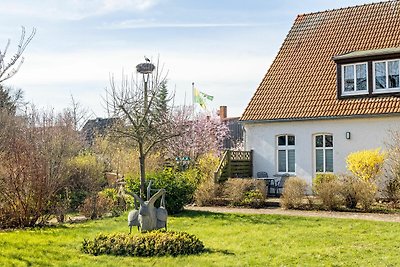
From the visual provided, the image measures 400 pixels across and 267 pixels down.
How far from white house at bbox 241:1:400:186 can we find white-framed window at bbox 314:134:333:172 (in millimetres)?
42

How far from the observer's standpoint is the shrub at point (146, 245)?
39.1ft

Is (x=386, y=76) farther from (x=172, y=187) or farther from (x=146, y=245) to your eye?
(x=146, y=245)

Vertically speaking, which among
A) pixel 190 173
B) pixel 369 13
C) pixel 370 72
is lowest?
pixel 190 173

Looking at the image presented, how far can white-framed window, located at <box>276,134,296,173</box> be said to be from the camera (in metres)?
25.1

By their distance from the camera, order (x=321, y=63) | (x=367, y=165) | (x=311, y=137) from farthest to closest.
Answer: (x=321, y=63)
(x=311, y=137)
(x=367, y=165)

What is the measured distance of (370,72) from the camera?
23.0 meters

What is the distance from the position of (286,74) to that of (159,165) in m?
7.42

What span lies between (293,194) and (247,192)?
2010mm

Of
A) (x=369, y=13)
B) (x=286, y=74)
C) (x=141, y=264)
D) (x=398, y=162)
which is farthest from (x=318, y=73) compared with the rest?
(x=141, y=264)

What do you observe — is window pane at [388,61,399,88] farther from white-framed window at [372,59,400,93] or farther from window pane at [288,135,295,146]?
window pane at [288,135,295,146]

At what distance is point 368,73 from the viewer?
909 inches

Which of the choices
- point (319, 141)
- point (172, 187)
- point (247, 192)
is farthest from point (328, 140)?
point (172, 187)

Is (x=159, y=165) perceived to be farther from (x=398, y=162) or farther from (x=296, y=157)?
(x=398, y=162)

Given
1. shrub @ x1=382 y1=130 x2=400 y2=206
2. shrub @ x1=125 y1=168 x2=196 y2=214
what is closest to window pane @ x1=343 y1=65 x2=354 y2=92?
shrub @ x1=382 y1=130 x2=400 y2=206
